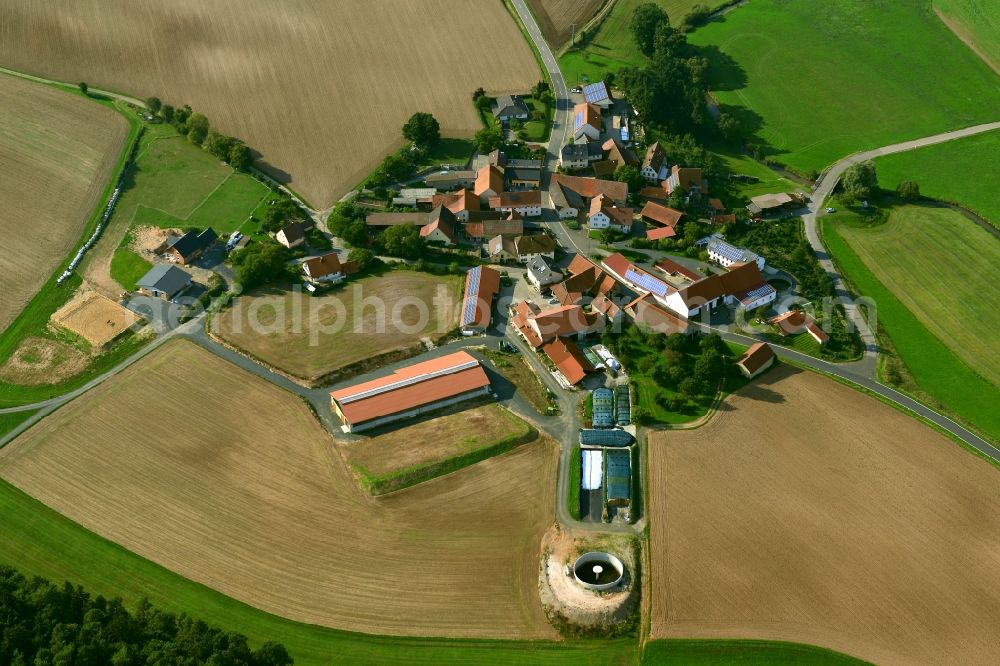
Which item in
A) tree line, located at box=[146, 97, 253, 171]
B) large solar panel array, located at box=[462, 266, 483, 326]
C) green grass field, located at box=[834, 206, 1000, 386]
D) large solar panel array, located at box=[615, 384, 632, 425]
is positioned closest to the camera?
large solar panel array, located at box=[615, 384, 632, 425]

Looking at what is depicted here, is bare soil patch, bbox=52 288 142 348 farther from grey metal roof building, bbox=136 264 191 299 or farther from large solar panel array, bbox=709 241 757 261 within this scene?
large solar panel array, bbox=709 241 757 261

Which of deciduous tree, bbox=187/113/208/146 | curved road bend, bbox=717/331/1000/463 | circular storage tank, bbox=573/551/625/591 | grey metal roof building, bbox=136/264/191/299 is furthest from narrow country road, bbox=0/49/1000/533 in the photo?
deciduous tree, bbox=187/113/208/146

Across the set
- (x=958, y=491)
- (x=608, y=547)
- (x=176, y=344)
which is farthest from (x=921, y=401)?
(x=176, y=344)

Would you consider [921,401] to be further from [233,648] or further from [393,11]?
[393,11]

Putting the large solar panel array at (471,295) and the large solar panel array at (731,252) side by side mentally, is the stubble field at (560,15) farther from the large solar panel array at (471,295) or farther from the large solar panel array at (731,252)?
the large solar panel array at (471,295)

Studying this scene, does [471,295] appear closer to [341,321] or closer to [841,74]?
[341,321]

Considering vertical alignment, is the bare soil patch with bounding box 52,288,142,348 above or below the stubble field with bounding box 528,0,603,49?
below
